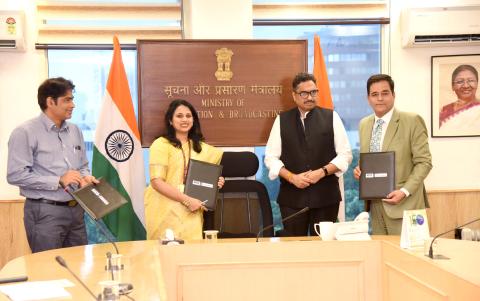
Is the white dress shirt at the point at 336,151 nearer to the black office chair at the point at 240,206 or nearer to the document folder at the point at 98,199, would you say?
the black office chair at the point at 240,206

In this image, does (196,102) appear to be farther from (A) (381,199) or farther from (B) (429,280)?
(B) (429,280)

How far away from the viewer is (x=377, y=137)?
4141 millimetres

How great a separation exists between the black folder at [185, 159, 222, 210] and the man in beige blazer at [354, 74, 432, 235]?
91cm

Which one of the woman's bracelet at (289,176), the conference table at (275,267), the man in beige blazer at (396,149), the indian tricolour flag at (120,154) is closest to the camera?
the conference table at (275,267)

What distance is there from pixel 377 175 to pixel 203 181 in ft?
3.55

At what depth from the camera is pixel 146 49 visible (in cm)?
486

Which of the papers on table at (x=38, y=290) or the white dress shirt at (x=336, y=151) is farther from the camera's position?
the white dress shirt at (x=336, y=151)

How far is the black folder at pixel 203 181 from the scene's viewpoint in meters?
3.92

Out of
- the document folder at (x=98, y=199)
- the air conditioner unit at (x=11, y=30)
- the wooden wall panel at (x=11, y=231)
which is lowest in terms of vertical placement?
the wooden wall panel at (x=11, y=231)

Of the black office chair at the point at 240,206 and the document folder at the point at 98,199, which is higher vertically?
the document folder at the point at 98,199

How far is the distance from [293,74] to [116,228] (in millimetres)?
1840

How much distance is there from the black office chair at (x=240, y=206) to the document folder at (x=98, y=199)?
107 centimetres

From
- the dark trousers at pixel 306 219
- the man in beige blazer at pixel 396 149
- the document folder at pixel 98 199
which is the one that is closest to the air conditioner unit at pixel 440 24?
the man in beige blazer at pixel 396 149

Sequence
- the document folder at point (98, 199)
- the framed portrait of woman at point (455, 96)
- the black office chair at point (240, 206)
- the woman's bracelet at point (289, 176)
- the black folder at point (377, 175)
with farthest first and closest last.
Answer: the framed portrait of woman at point (455, 96) → the black office chair at point (240, 206) → the woman's bracelet at point (289, 176) → the black folder at point (377, 175) → the document folder at point (98, 199)
